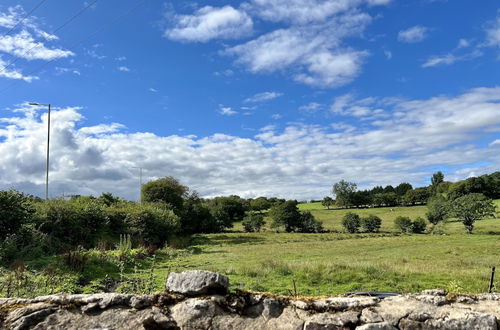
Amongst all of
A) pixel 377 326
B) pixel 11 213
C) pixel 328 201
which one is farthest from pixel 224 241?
pixel 328 201

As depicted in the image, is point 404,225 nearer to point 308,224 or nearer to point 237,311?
point 308,224

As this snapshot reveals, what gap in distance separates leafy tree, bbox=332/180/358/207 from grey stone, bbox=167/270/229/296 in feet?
363

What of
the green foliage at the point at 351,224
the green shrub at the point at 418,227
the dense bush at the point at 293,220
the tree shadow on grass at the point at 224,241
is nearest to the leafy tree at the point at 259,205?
the dense bush at the point at 293,220

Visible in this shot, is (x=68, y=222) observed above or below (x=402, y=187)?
below

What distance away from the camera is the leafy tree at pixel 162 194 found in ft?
189

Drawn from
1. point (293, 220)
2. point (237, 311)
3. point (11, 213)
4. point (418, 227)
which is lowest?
point (418, 227)

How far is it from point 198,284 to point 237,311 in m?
0.60

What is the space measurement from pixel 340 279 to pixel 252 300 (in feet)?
40.6

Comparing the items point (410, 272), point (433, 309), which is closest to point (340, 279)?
point (410, 272)

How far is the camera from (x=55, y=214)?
1009 inches

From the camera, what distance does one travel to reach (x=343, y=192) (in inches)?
4488

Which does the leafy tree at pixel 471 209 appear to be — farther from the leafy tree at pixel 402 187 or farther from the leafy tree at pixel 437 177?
the leafy tree at pixel 437 177

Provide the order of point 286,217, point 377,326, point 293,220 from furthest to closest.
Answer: point 293,220
point 286,217
point 377,326

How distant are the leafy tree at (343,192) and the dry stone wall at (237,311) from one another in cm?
11010
